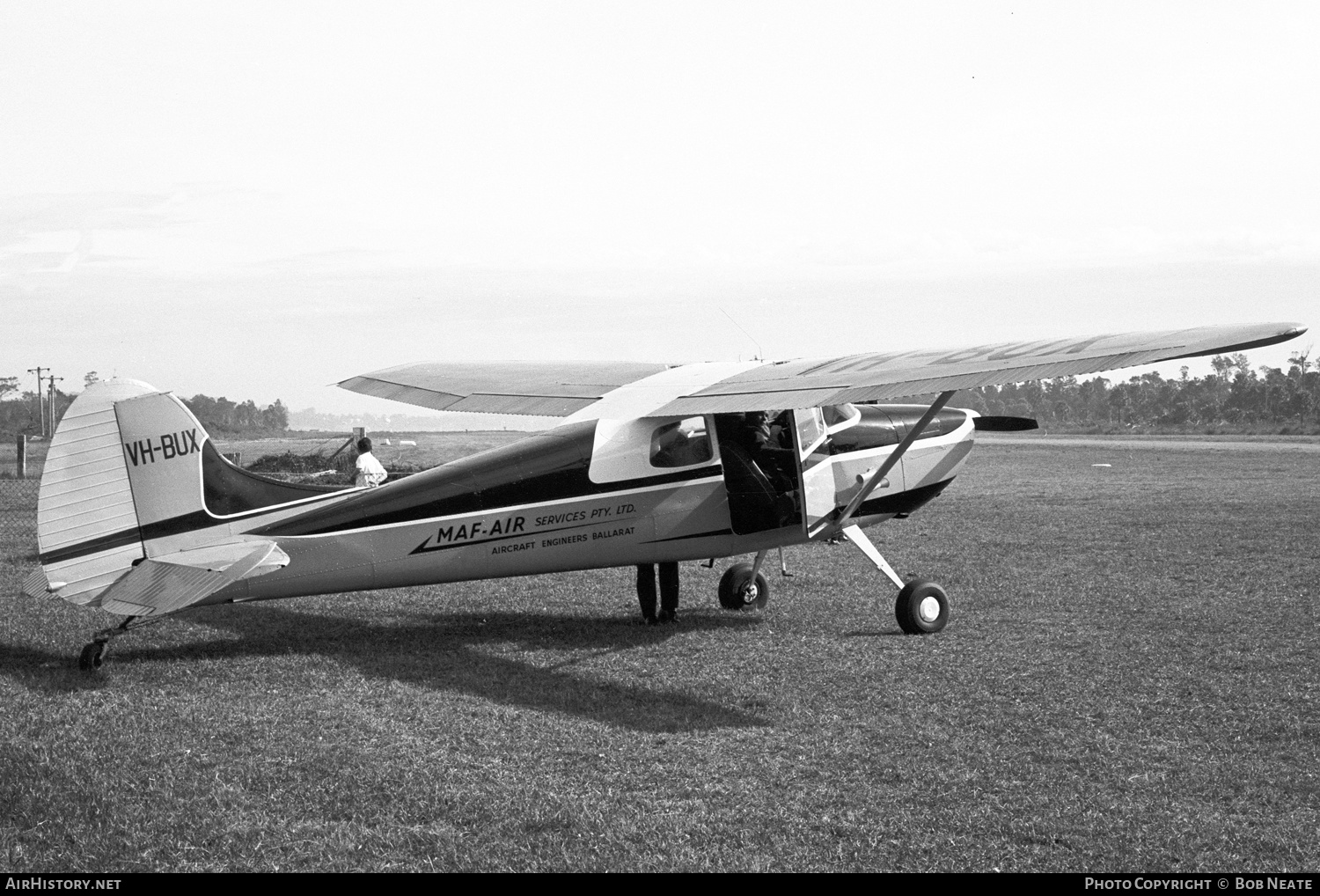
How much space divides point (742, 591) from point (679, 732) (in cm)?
374

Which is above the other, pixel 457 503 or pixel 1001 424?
pixel 1001 424

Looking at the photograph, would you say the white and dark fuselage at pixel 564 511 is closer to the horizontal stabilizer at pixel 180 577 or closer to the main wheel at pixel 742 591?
the horizontal stabilizer at pixel 180 577

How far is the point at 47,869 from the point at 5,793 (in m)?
0.88

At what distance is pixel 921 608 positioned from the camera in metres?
8.34

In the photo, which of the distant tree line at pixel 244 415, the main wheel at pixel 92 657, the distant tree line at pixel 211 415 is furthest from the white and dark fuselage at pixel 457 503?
the distant tree line at pixel 244 415

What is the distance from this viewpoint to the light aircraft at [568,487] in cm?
686

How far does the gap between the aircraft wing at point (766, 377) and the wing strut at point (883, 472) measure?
478 millimetres

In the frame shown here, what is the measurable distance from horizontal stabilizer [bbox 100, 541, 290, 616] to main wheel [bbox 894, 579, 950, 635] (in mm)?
4378

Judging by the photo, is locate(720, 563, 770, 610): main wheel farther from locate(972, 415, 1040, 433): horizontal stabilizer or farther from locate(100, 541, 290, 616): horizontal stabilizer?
locate(100, 541, 290, 616): horizontal stabilizer

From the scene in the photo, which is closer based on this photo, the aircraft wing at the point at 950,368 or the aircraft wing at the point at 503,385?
the aircraft wing at the point at 950,368

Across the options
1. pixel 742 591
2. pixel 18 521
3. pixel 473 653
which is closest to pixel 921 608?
pixel 742 591

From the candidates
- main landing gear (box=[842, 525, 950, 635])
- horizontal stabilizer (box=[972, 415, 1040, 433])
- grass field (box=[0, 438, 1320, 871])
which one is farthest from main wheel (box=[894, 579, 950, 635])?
horizontal stabilizer (box=[972, 415, 1040, 433])

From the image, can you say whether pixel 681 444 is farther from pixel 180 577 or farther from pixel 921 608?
pixel 180 577

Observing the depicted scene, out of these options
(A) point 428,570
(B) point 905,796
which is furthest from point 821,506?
(B) point 905,796
